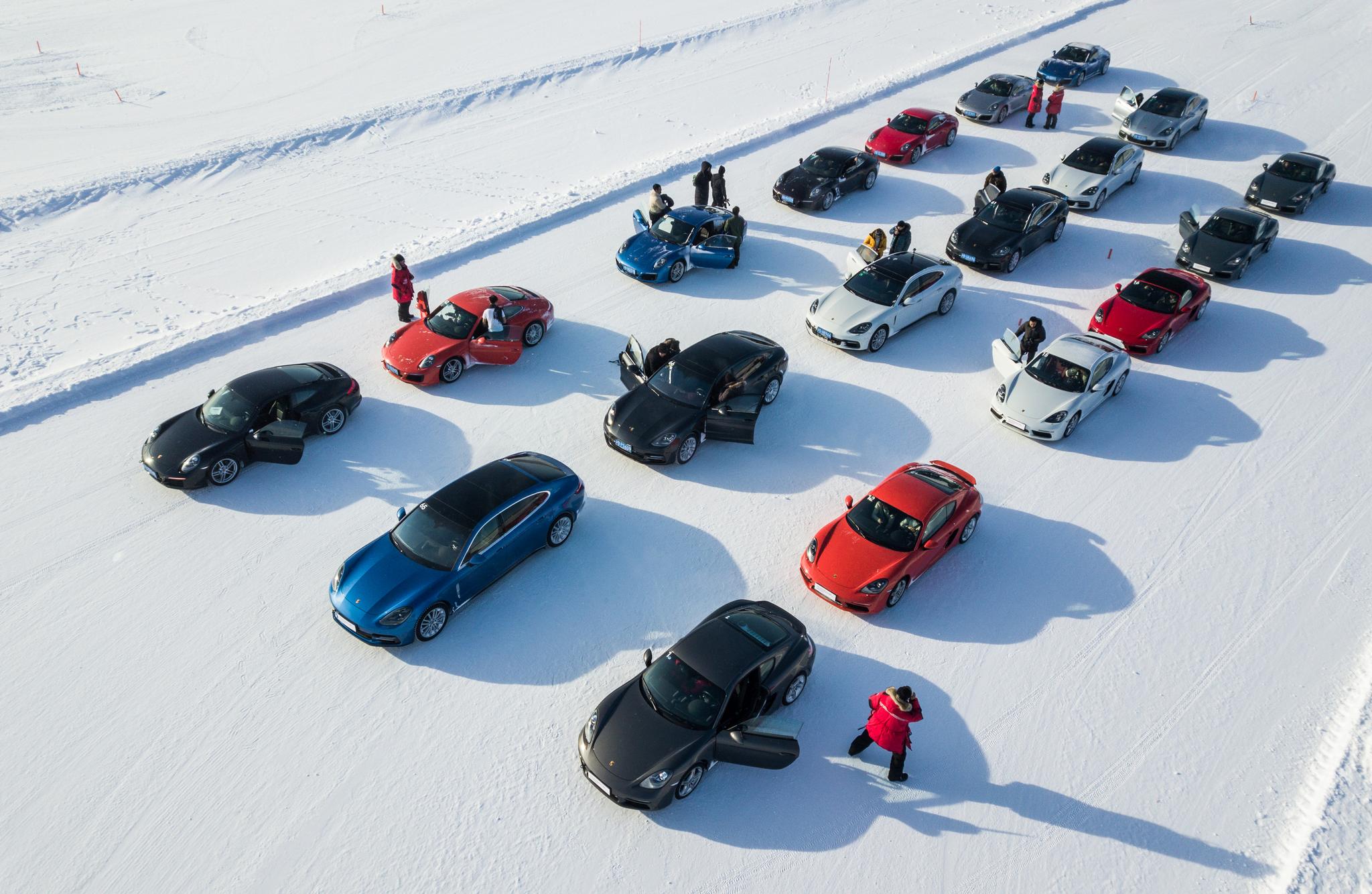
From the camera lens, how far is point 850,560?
1296 cm

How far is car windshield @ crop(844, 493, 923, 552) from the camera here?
514 inches

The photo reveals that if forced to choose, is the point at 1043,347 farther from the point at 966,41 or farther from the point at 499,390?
the point at 966,41

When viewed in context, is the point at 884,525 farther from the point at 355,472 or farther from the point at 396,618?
the point at 355,472

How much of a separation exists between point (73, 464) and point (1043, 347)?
1800 cm

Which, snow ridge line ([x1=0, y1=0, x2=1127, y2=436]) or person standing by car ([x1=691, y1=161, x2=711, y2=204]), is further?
person standing by car ([x1=691, y1=161, x2=711, y2=204])

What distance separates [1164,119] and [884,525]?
67.7 feet

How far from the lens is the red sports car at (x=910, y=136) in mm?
25688

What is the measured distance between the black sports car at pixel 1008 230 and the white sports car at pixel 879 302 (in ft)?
6.48

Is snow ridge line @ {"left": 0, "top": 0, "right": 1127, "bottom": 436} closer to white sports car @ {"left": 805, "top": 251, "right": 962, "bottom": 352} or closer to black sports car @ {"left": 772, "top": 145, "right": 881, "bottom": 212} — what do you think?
black sports car @ {"left": 772, "top": 145, "right": 881, "bottom": 212}

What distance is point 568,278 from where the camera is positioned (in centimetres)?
2075

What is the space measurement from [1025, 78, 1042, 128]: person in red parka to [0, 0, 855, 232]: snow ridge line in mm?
14338

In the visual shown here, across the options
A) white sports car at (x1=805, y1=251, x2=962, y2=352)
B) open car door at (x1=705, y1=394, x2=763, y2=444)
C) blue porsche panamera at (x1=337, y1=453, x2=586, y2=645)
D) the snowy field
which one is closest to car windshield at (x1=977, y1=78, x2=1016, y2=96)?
the snowy field

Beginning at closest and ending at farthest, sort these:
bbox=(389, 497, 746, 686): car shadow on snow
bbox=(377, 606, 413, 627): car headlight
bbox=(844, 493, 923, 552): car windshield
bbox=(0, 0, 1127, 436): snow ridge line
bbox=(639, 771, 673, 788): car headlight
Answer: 1. bbox=(639, 771, 673, 788): car headlight
2. bbox=(377, 606, 413, 627): car headlight
3. bbox=(389, 497, 746, 686): car shadow on snow
4. bbox=(844, 493, 923, 552): car windshield
5. bbox=(0, 0, 1127, 436): snow ridge line

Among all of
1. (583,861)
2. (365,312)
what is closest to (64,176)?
(365,312)
